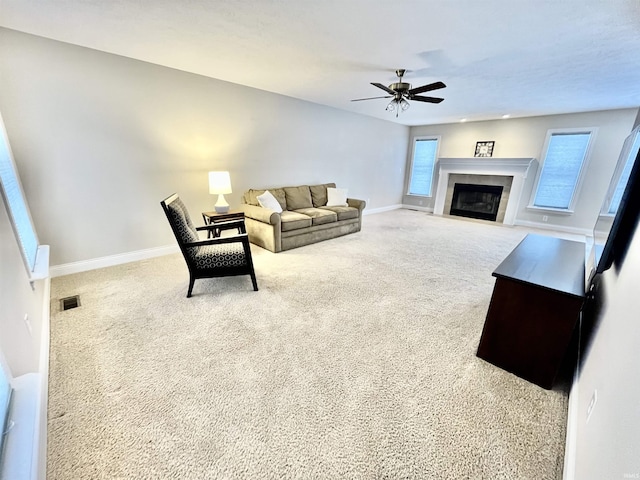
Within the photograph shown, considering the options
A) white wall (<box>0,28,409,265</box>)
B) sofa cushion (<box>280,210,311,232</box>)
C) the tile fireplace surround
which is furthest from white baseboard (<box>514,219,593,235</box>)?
white wall (<box>0,28,409,265</box>)

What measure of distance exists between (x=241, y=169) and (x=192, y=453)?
3.67m

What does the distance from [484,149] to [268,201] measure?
551cm

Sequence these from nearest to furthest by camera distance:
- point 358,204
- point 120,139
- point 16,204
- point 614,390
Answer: point 614,390 < point 16,204 < point 120,139 < point 358,204

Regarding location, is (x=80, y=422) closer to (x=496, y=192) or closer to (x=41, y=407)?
(x=41, y=407)

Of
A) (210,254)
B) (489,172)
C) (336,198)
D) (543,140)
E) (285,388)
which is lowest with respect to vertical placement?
(285,388)

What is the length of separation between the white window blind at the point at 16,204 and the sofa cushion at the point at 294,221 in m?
2.49

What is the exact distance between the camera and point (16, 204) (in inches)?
83.9

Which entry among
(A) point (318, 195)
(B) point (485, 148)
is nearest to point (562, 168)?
(B) point (485, 148)

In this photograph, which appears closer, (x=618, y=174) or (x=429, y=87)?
(x=618, y=174)

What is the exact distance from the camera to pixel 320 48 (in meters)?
2.52

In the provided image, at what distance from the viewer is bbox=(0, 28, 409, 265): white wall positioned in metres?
2.50

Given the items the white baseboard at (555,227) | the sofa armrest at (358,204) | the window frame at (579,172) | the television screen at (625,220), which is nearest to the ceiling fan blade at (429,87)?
the television screen at (625,220)

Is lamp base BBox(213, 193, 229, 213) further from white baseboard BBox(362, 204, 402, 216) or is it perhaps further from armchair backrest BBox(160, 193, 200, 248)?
white baseboard BBox(362, 204, 402, 216)

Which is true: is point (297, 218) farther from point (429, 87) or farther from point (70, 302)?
point (70, 302)
